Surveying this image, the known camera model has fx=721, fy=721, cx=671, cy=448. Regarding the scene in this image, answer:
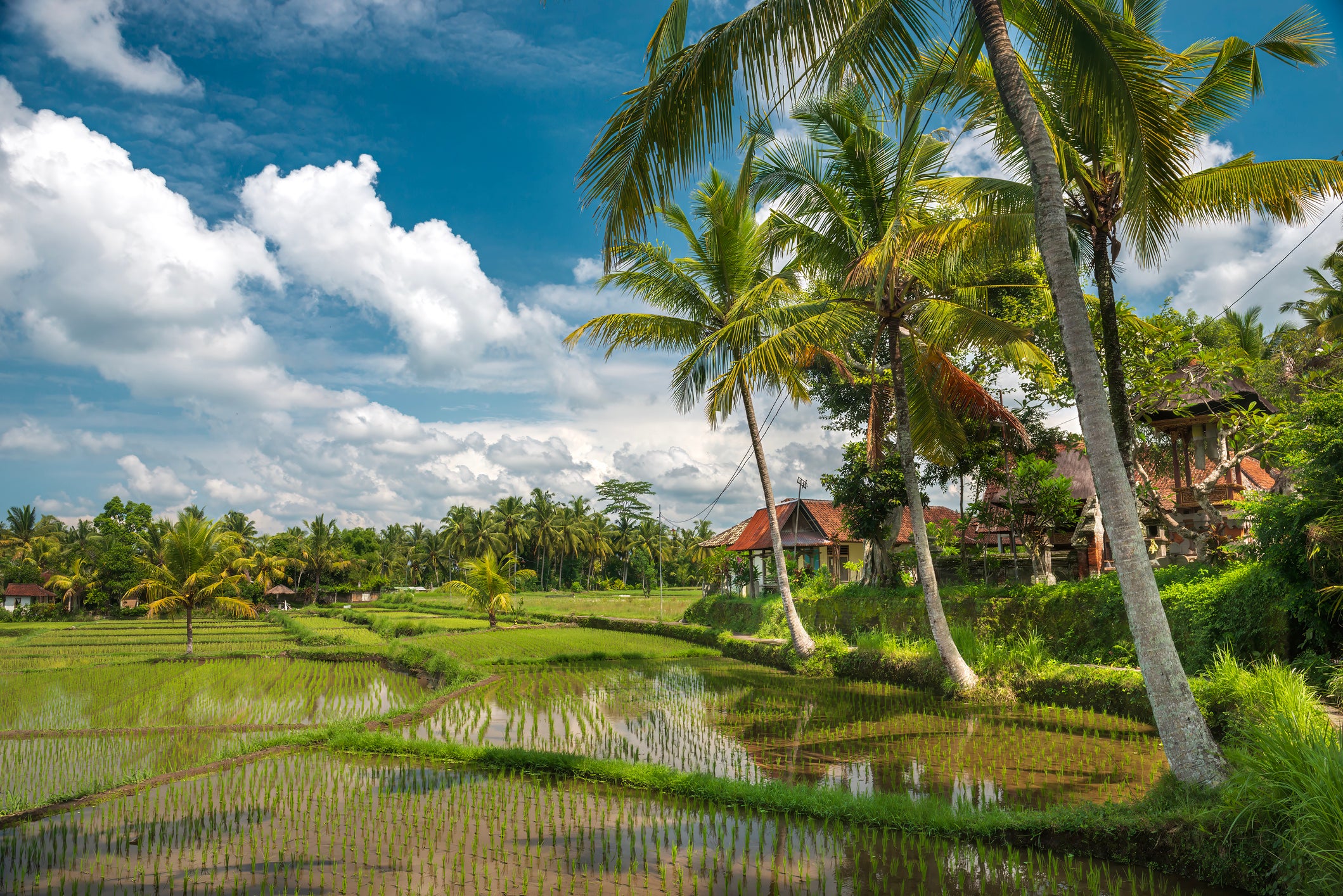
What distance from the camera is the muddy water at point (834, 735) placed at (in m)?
6.77

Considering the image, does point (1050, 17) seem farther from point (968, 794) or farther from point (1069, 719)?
point (1069, 719)

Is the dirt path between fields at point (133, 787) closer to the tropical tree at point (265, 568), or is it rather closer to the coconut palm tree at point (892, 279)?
the coconut palm tree at point (892, 279)

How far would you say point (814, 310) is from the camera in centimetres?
1173

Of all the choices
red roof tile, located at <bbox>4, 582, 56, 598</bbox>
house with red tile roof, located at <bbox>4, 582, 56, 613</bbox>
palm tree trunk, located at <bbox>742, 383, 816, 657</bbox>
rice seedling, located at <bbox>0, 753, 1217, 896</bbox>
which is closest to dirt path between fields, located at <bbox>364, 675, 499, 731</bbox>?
rice seedling, located at <bbox>0, 753, 1217, 896</bbox>

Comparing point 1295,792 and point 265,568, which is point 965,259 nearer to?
point 1295,792

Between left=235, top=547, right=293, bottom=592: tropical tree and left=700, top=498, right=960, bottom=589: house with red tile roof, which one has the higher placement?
left=700, top=498, right=960, bottom=589: house with red tile roof

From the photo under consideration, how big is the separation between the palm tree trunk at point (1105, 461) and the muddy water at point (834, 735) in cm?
137

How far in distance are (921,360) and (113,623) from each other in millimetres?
36410

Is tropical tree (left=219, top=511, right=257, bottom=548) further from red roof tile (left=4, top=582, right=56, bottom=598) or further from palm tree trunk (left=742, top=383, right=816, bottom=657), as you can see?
palm tree trunk (left=742, top=383, right=816, bottom=657)

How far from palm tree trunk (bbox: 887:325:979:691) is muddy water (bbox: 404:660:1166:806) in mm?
565

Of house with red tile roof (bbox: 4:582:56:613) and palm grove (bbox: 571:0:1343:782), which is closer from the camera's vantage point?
palm grove (bbox: 571:0:1343:782)

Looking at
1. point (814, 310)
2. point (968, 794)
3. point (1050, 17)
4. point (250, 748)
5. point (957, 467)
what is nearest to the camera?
point (1050, 17)

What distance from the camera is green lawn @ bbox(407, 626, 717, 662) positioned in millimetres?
18469

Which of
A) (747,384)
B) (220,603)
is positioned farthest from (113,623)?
(747,384)
